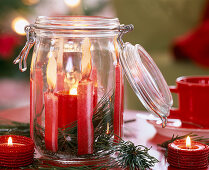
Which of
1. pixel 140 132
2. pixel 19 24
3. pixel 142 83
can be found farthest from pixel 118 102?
pixel 19 24

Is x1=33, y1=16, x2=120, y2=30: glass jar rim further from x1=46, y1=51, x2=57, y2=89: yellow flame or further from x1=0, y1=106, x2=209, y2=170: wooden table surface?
x1=0, y1=106, x2=209, y2=170: wooden table surface

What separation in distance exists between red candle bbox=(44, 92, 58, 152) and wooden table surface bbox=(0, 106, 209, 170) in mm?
176

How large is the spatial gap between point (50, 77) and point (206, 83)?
462 mm

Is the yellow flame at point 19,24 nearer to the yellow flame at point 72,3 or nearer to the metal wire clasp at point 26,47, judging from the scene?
the yellow flame at point 72,3

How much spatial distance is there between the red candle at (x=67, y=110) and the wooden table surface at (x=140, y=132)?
16 centimetres

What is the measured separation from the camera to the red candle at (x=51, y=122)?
714 mm

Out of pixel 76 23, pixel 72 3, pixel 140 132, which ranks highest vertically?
pixel 72 3

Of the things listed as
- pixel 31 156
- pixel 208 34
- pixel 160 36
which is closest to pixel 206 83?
pixel 31 156

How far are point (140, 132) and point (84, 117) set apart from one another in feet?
0.92

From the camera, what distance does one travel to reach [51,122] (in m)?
0.72

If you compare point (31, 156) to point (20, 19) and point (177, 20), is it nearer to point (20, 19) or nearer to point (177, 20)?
point (177, 20)

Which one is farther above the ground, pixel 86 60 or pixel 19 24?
pixel 19 24

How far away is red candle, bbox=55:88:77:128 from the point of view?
722 mm

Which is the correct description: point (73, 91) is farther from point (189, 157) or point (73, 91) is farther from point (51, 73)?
point (189, 157)
